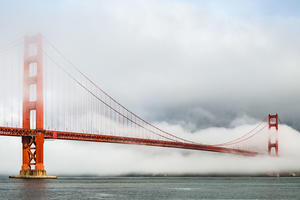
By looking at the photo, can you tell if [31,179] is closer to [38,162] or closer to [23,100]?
[38,162]

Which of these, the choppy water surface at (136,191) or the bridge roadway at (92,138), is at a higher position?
the bridge roadway at (92,138)

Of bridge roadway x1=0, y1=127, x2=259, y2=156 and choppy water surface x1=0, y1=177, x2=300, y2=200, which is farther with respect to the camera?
bridge roadway x1=0, y1=127, x2=259, y2=156

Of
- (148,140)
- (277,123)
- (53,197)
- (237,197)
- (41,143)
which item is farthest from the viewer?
(277,123)

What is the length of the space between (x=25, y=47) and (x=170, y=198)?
35.0m

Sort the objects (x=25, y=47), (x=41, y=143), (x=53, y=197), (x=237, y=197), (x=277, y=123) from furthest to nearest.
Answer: (x=277, y=123)
(x=25, y=47)
(x=41, y=143)
(x=237, y=197)
(x=53, y=197)

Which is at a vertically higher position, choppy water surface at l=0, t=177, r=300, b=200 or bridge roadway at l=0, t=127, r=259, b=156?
bridge roadway at l=0, t=127, r=259, b=156

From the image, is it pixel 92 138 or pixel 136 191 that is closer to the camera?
pixel 136 191

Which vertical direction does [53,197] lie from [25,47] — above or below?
below

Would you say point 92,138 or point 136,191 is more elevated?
point 92,138

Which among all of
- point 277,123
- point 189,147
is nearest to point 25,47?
point 189,147

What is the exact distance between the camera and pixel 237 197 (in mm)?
42688

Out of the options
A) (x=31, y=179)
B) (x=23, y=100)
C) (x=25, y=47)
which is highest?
(x=25, y=47)

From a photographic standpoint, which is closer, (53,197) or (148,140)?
(53,197)

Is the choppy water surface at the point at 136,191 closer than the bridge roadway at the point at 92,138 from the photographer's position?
Yes
